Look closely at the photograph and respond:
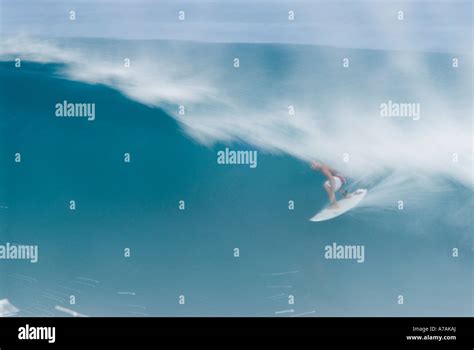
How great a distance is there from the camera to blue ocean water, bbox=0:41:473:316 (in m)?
3.78

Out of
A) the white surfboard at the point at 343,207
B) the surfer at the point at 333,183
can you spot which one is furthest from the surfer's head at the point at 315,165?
the white surfboard at the point at 343,207

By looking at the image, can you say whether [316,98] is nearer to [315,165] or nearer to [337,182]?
[315,165]

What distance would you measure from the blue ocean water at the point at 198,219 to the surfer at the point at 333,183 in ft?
0.17

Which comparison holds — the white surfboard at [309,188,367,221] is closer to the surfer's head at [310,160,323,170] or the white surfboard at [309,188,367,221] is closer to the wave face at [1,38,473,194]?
the wave face at [1,38,473,194]

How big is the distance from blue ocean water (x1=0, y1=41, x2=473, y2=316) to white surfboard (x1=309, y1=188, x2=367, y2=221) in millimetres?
41

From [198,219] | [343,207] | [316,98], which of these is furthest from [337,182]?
[198,219]

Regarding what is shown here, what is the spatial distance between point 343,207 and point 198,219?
0.84 metres

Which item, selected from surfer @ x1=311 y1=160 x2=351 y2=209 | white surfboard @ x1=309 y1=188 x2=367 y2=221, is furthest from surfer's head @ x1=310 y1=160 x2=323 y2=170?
white surfboard @ x1=309 y1=188 x2=367 y2=221

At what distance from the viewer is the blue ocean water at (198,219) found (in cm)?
378

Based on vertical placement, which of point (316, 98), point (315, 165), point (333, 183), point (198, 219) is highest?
point (316, 98)

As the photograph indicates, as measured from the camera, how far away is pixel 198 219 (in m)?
3.80

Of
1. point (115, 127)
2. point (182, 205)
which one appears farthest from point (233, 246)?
point (115, 127)

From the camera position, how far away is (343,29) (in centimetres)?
379

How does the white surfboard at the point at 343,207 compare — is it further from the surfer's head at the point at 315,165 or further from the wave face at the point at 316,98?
the surfer's head at the point at 315,165
